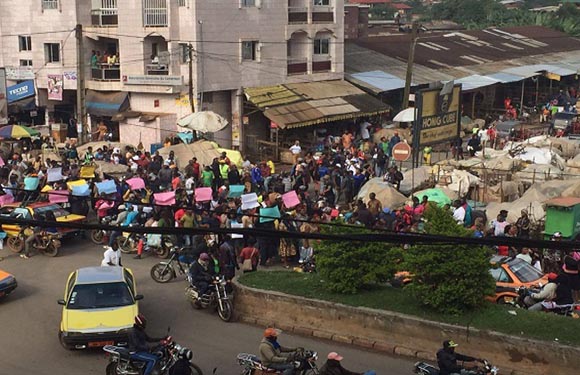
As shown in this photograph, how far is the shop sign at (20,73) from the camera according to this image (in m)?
38.7

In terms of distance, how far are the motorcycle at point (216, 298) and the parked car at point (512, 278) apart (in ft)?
16.2

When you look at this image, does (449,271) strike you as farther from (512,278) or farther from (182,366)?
(182,366)

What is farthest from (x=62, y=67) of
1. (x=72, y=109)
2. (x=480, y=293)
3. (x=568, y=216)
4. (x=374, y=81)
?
(x=480, y=293)

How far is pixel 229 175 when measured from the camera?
25000mm

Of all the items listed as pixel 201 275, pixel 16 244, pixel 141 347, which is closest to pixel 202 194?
pixel 16 244

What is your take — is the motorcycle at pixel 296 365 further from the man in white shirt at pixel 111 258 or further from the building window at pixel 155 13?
the building window at pixel 155 13

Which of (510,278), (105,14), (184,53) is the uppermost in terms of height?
(105,14)

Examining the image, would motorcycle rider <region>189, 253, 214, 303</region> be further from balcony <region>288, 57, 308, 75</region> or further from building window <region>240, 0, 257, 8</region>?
balcony <region>288, 57, 308, 75</region>

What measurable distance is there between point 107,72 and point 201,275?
2285cm

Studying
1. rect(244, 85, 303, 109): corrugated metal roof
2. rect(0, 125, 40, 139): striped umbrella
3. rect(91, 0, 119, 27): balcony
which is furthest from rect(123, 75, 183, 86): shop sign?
rect(0, 125, 40, 139): striped umbrella

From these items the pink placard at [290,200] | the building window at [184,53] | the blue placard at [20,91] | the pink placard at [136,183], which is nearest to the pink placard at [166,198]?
the pink placard at [136,183]

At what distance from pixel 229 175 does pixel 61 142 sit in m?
13.3

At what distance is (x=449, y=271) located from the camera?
13.5 metres

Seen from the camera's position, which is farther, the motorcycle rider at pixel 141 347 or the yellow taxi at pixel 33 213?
the yellow taxi at pixel 33 213
